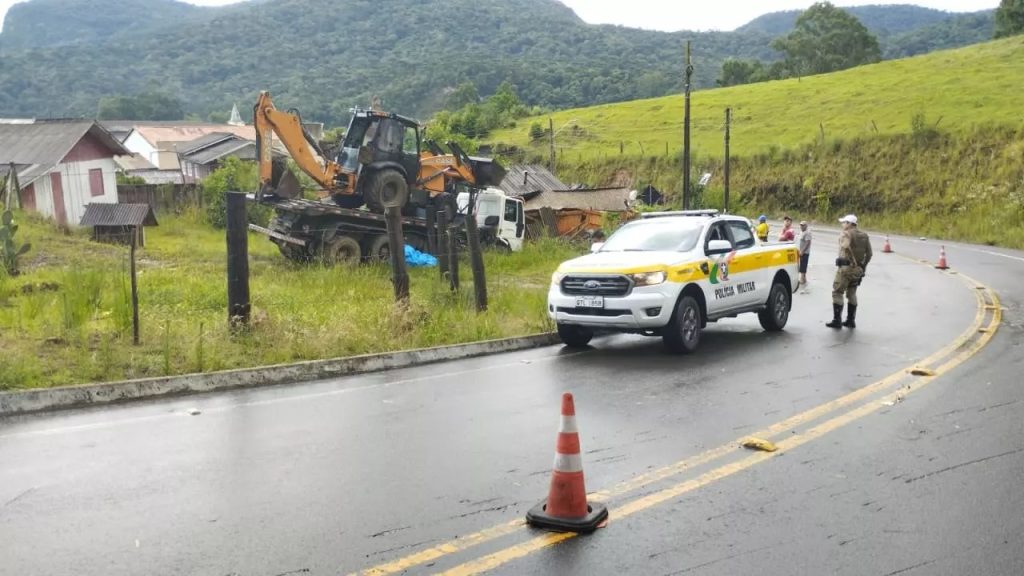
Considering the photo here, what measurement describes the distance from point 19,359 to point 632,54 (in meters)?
159

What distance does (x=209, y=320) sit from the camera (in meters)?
12.6

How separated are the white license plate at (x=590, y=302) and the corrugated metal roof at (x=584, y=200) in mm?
19629

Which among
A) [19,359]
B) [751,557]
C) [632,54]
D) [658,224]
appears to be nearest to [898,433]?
[751,557]

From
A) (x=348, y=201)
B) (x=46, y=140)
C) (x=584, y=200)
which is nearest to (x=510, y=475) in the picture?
(x=348, y=201)

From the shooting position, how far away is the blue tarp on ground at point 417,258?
2319cm

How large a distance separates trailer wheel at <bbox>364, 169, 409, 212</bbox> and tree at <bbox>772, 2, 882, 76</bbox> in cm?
9990

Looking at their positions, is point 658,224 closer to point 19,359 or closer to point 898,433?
point 898,433

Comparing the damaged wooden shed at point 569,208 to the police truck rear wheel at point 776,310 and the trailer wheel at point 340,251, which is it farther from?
the police truck rear wheel at point 776,310

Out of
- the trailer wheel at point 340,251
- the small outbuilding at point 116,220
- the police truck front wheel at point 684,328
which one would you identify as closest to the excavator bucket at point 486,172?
the trailer wheel at point 340,251

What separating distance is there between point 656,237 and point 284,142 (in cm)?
1290

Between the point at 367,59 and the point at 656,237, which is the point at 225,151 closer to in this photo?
the point at 656,237

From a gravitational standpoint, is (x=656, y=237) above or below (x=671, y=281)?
above

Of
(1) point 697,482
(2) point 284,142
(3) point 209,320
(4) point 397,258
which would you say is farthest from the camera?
(2) point 284,142

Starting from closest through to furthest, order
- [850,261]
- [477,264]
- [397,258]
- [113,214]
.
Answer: [397,258], [850,261], [477,264], [113,214]
